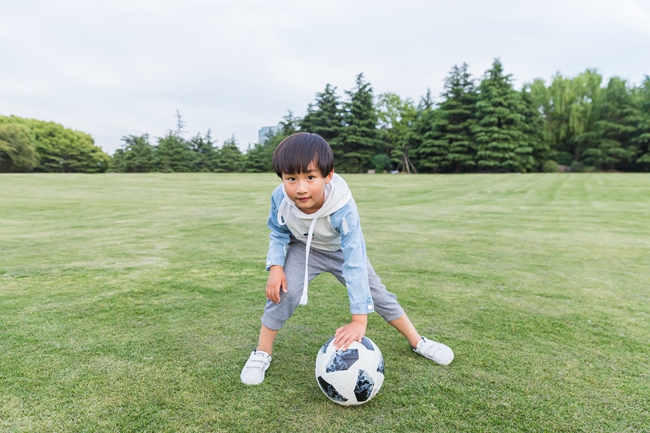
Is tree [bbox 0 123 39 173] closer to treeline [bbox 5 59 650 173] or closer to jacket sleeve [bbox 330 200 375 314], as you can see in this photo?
treeline [bbox 5 59 650 173]

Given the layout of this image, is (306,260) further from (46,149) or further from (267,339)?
(46,149)

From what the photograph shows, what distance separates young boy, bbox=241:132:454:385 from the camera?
2043mm

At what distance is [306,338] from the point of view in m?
2.72

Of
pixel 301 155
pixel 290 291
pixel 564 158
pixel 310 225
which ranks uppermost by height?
pixel 564 158

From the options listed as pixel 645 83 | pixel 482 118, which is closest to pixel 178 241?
pixel 482 118

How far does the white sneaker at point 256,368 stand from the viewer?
211cm

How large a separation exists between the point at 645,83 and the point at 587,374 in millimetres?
51706

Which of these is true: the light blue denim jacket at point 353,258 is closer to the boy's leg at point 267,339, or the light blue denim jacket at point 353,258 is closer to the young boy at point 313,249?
the young boy at point 313,249

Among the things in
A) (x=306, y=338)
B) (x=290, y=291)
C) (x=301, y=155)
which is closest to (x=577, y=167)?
(x=306, y=338)

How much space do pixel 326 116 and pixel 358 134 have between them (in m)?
4.71

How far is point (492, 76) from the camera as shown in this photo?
39344 millimetres

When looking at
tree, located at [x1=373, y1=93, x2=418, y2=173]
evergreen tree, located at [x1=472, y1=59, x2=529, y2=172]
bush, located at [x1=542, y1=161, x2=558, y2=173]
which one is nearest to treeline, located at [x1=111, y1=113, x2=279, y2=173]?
tree, located at [x1=373, y1=93, x2=418, y2=173]

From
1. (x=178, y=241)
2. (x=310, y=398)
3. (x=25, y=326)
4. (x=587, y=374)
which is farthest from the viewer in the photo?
(x=178, y=241)

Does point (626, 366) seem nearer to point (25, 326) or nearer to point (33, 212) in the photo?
point (25, 326)
